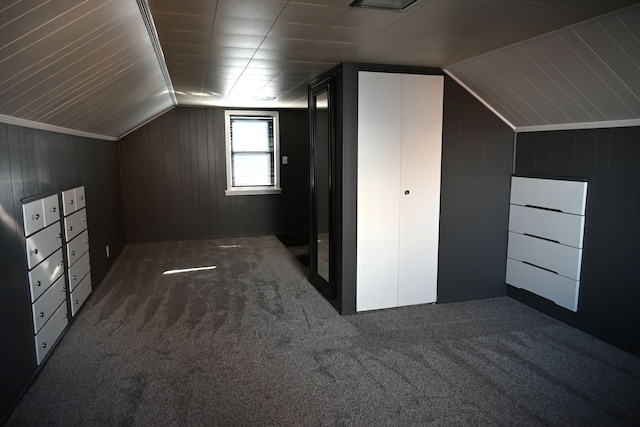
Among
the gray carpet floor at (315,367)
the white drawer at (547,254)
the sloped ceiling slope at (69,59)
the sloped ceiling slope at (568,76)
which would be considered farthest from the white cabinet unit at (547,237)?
the sloped ceiling slope at (69,59)

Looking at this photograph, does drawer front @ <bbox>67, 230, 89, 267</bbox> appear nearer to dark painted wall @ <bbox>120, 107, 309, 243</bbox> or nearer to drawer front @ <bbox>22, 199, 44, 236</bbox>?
drawer front @ <bbox>22, 199, 44, 236</bbox>

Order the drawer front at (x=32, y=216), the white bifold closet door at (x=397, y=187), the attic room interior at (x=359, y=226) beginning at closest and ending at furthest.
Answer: the attic room interior at (x=359, y=226) → the drawer front at (x=32, y=216) → the white bifold closet door at (x=397, y=187)

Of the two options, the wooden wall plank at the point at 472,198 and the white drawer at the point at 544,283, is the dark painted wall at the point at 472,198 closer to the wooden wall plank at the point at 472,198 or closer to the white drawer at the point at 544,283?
the wooden wall plank at the point at 472,198

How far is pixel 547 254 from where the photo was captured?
3.64 metres

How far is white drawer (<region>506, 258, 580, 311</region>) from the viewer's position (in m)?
3.43

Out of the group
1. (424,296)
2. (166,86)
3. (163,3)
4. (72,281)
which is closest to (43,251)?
(72,281)

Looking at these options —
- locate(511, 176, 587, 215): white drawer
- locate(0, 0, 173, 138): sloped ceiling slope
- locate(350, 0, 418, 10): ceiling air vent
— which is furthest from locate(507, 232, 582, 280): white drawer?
locate(0, 0, 173, 138): sloped ceiling slope

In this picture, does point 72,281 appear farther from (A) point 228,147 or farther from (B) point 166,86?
(A) point 228,147

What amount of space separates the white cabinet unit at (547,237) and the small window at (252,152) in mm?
4035

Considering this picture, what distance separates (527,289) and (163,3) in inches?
145

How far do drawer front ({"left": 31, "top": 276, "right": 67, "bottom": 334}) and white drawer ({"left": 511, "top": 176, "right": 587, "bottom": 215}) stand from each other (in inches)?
155

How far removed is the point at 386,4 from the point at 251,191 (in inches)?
199

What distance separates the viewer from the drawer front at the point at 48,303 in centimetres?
270

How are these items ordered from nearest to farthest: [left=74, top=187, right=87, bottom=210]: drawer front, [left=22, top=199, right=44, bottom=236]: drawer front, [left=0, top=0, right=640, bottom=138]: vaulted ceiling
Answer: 1. [left=0, top=0, right=640, bottom=138]: vaulted ceiling
2. [left=22, top=199, right=44, bottom=236]: drawer front
3. [left=74, top=187, right=87, bottom=210]: drawer front
